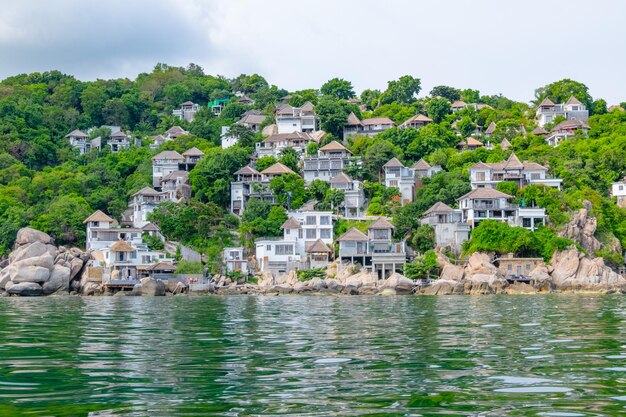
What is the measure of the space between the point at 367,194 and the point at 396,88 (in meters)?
33.9

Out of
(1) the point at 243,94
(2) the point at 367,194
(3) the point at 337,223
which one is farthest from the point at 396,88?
(3) the point at 337,223

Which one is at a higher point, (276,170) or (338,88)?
(338,88)

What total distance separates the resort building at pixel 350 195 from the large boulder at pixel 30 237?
24.9 m

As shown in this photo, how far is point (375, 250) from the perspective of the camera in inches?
2400

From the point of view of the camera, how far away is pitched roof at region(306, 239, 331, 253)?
6148 centimetres

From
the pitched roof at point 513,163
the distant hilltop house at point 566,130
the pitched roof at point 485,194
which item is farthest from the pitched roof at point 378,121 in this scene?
the pitched roof at point 485,194

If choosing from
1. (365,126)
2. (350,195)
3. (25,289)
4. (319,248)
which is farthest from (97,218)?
(365,126)

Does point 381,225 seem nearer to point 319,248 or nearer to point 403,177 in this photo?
point 319,248

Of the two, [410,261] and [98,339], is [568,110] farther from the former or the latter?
[98,339]

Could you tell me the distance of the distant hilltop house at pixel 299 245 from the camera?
61688 millimetres

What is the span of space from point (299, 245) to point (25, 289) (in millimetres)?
21413

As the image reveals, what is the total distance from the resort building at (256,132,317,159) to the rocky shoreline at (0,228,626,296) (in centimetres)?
2242

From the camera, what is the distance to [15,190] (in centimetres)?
7081

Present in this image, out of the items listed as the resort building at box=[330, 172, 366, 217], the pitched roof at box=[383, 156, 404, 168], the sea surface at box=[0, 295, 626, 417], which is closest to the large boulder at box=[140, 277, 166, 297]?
the resort building at box=[330, 172, 366, 217]
